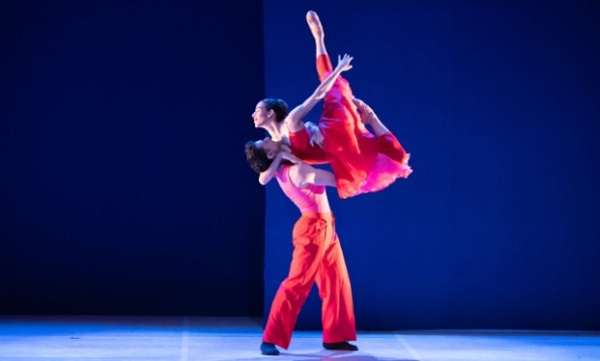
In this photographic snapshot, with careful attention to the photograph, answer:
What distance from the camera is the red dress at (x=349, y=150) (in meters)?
5.22

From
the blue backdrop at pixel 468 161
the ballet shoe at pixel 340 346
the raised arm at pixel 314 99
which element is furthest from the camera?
the blue backdrop at pixel 468 161

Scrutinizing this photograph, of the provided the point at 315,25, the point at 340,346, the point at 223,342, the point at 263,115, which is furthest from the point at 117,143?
the point at 340,346

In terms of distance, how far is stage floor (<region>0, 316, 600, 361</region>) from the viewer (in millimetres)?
5254

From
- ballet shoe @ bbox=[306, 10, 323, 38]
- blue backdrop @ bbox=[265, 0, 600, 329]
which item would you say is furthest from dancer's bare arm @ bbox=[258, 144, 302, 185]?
blue backdrop @ bbox=[265, 0, 600, 329]

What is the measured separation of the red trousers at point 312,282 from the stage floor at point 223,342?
14 centimetres

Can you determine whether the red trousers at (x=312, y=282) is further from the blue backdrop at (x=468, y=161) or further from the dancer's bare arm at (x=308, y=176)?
the blue backdrop at (x=468, y=161)

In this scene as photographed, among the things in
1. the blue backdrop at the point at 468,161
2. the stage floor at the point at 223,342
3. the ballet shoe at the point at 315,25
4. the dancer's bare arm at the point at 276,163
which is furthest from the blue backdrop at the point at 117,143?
the dancer's bare arm at the point at 276,163

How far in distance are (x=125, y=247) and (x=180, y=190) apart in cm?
55

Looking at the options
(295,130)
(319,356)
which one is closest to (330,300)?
(319,356)

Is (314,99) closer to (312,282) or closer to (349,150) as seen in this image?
(349,150)

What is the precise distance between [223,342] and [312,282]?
0.77m

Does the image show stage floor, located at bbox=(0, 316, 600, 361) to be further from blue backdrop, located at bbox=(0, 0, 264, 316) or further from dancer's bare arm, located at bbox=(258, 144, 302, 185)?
dancer's bare arm, located at bbox=(258, 144, 302, 185)

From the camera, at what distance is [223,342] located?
19.0ft

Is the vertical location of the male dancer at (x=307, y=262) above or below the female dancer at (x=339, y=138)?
below
